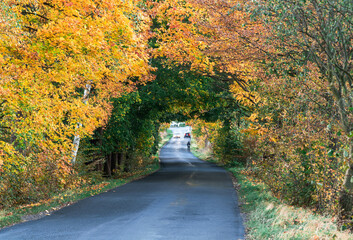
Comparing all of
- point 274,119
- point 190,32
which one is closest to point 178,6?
point 190,32

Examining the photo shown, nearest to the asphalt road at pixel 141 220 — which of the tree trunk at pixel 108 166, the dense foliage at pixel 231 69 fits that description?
the dense foliage at pixel 231 69

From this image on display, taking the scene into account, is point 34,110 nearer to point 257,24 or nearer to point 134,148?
point 257,24

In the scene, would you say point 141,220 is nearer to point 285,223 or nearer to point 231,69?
point 285,223

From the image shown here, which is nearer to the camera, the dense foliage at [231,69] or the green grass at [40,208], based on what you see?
the dense foliage at [231,69]

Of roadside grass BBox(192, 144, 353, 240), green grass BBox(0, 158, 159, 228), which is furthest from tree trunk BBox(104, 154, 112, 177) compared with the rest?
roadside grass BBox(192, 144, 353, 240)

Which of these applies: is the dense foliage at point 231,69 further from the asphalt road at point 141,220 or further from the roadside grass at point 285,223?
the asphalt road at point 141,220

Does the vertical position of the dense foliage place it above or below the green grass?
above

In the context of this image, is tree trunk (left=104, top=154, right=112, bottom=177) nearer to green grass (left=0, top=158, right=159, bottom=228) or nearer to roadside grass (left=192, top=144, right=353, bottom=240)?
green grass (left=0, top=158, right=159, bottom=228)

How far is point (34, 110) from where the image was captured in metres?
12.1

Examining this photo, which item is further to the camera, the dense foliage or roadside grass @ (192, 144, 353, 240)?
the dense foliage

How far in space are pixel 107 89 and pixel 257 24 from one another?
9.36 m

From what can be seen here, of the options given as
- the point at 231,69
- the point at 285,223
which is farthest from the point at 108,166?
the point at 285,223

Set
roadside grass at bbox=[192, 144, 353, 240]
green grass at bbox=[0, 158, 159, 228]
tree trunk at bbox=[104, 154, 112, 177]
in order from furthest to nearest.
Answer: tree trunk at bbox=[104, 154, 112, 177] < green grass at bbox=[0, 158, 159, 228] < roadside grass at bbox=[192, 144, 353, 240]

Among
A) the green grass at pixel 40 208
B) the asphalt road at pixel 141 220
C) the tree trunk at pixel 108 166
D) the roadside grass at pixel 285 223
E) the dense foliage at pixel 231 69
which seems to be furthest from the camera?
the tree trunk at pixel 108 166
